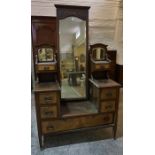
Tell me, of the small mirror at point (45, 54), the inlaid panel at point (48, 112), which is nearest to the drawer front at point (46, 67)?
the small mirror at point (45, 54)

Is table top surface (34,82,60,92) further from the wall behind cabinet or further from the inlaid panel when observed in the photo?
the wall behind cabinet

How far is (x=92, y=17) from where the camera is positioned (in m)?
3.85

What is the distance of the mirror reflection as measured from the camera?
2.53 metres

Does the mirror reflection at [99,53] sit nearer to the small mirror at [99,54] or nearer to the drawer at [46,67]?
the small mirror at [99,54]

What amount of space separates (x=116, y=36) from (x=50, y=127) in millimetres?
2984

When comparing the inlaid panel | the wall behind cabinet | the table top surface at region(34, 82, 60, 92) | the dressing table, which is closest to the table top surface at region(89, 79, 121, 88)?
the dressing table

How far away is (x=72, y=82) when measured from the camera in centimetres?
252

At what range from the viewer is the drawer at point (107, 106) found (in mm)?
2280

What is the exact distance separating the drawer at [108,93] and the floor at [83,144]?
1.89ft

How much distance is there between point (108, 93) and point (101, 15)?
7.28 feet

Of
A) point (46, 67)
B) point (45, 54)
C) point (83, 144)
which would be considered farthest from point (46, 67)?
point (83, 144)
